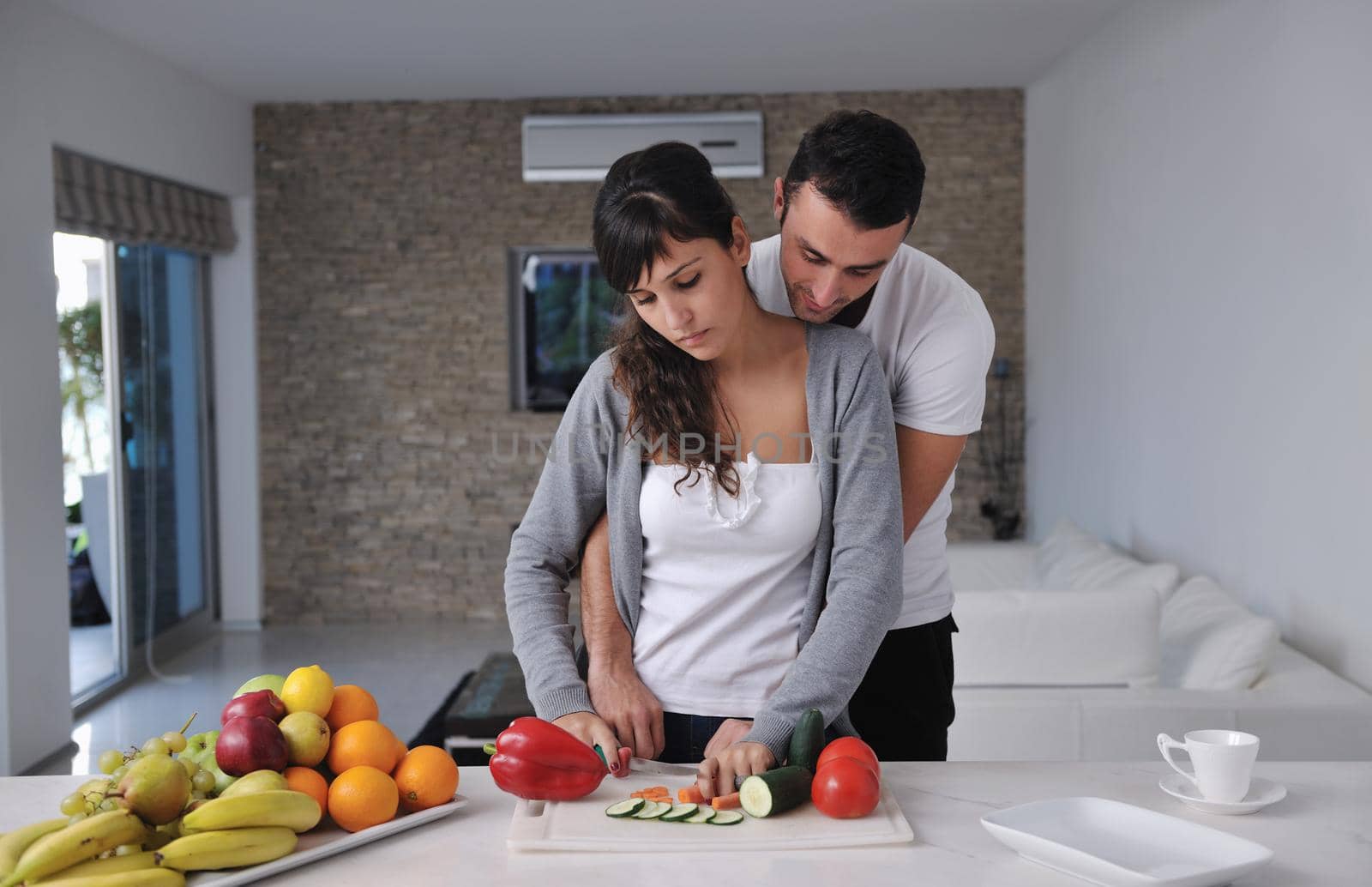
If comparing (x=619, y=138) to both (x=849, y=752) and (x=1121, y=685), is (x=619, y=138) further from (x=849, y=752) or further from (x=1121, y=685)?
(x=849, y=752)

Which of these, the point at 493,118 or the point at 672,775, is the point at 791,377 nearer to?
the point at 672,775

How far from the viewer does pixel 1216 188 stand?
3615mm

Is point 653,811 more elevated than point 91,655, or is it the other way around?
point 653,811

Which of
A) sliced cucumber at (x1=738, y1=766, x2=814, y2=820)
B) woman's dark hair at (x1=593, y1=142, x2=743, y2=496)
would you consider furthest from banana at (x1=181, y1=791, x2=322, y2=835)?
woman's dark hair at (x1=593, y1=142, x2=743, y2=496)

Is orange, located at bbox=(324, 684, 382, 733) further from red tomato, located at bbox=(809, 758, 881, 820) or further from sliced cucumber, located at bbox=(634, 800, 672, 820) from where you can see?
red tomato, located at bbox=(809, 758, 881, 820)

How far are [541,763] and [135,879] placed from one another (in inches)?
14.9

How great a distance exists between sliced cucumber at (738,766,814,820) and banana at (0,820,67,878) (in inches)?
25.0

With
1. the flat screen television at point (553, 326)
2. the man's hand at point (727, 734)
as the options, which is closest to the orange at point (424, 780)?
the man's hand at point (727, 734)

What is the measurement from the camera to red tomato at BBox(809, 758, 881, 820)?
1.16 meters

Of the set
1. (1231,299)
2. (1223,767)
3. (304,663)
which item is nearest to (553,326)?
(304,663)

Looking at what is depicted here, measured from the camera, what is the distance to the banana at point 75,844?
98 centimetres

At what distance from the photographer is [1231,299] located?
3.51 meters

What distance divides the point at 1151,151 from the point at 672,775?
11.9 feet

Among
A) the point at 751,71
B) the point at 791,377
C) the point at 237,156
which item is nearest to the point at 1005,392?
the point at 751,71
